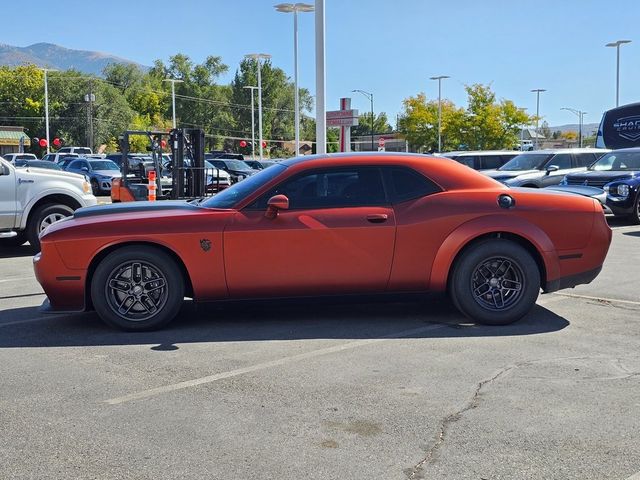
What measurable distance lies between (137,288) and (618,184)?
41.1 feet

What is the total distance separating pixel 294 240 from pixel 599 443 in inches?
121

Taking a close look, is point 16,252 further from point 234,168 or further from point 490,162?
point 234,168

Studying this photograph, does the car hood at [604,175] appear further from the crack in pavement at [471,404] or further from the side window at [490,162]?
the crack in pavement at [471,404]

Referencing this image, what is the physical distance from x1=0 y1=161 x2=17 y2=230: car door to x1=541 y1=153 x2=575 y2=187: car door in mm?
12735

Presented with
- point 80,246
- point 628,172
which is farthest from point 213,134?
point 80,246

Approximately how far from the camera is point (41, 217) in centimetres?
1159

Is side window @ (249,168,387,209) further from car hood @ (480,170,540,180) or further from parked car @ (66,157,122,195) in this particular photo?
parked car @ (66,157,122,195)

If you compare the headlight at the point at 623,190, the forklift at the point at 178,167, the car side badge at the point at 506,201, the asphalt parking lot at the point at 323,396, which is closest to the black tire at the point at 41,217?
the asphalt parking lot at the point at 323,396

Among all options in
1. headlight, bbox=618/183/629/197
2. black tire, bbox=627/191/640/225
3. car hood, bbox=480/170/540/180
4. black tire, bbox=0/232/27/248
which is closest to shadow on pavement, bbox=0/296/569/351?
black tire, bbox=0/232/27/248

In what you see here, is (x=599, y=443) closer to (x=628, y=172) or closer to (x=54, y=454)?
(x=54, y=454)

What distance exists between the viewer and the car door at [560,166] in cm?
1858

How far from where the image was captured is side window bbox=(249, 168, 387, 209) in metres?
6.32

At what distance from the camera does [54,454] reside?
3.73 meters

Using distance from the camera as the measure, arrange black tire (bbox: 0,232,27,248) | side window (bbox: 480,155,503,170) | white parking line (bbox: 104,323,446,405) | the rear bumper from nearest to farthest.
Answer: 1. white parking line (bbox: 104,323,446,405)
2. the rear bumper
3. black tire (bbox: 0,232,27,248)
4. side window (bbox: 480,155,503,170)
